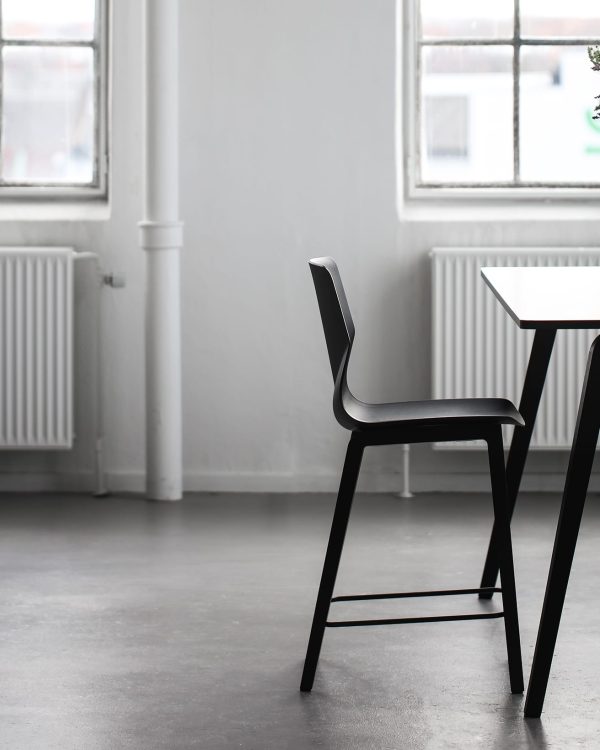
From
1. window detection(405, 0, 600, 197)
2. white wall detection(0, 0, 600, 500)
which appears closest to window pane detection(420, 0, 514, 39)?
window detection(405, 0, 600, 197)

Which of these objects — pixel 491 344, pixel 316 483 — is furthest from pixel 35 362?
pixel 491 344

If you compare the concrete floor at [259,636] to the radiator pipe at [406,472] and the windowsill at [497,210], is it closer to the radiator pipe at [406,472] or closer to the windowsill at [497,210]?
the radiator pipe at [406,472]

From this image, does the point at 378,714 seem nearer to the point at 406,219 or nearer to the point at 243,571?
the point at 243,571

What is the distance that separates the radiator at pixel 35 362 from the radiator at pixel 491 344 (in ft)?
5.04

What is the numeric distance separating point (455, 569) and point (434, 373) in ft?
4.18

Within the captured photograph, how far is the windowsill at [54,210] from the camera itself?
510 centimetres

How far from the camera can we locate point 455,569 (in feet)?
12.6

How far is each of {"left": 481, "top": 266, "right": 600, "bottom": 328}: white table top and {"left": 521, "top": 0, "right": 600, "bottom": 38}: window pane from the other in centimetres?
212

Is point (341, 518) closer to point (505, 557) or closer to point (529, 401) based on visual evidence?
point (505, 557)

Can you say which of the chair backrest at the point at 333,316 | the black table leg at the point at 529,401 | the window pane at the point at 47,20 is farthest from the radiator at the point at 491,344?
the chair backrest at the point at 333,316

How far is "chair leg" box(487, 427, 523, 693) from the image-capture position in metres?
2.65

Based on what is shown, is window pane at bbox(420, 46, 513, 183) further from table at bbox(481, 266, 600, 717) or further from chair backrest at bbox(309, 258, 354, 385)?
chair backrest at bbox(309, 258, 354, 385)

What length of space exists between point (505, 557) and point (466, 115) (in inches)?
117

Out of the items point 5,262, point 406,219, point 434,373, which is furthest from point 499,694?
point 5,262
